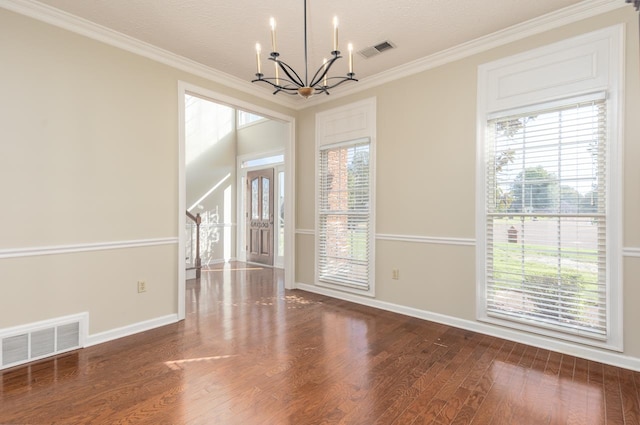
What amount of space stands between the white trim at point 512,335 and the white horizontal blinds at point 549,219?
138mm

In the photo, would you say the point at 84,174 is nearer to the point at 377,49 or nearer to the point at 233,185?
the point at 377,49

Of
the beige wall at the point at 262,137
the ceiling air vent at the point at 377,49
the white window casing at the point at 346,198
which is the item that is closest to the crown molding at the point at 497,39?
the white window casing at the point at 346,198

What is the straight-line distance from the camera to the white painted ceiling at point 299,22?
2670 millimetres

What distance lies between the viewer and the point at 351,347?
2891 mm

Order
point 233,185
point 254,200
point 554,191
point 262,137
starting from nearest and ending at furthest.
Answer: point 554,191
point 262,137
point 254,200
point 233,185

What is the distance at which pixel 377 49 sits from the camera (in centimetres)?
337

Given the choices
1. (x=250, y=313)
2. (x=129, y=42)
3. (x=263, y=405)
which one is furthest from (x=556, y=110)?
(x=129, y=42)

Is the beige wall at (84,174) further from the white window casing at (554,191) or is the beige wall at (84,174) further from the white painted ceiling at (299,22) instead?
the white window casing at (554,191)

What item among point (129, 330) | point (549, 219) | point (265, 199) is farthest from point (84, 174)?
point (265, 199)

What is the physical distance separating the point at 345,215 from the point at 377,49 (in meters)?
2.05

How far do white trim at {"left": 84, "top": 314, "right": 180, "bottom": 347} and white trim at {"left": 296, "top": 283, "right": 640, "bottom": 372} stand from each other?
7.08ft

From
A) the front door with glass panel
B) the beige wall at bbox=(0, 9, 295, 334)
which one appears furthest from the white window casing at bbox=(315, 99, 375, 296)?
the front door with glass panel

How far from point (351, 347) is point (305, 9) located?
2952 mm

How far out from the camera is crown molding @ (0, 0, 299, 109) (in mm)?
2629
